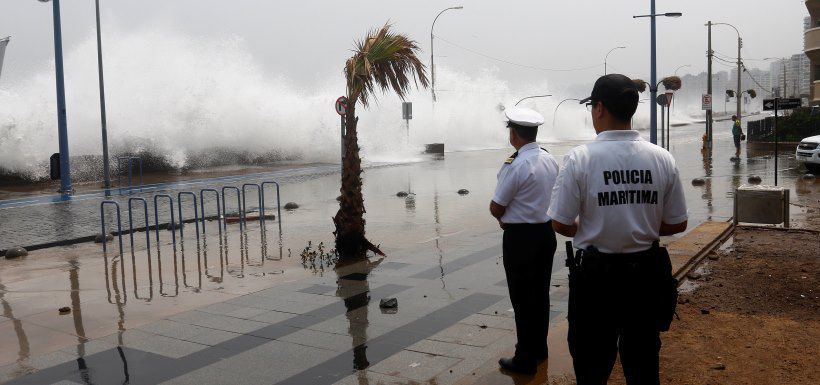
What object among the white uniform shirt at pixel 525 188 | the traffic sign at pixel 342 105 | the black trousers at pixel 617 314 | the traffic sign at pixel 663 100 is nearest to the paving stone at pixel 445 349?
the white uniform shirt at pixel 525 188

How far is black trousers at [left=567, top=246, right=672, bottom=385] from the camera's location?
3.52 m

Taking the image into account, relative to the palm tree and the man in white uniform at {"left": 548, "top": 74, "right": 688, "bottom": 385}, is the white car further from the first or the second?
the man in white uniform at {"left": 548, "top": 74, "right": 688, "bottom": 385}

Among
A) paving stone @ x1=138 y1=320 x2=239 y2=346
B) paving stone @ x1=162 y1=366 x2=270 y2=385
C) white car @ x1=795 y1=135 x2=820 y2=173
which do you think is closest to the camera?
paving stone @ x1=162 y1=366 x2=270 y2=385

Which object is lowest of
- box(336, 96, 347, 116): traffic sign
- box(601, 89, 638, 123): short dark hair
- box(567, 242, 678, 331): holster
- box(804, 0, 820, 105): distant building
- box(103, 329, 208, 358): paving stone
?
box(103, 329, 208, 358): paving stone

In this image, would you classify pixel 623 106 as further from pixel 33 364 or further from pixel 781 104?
pixel 781 104

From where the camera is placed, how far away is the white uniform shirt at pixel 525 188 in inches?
193

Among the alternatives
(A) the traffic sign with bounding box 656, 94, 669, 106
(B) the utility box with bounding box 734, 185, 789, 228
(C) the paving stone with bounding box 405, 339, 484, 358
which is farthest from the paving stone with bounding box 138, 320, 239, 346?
(A) the traffic sign with bounding box 656, 94, 669, 106

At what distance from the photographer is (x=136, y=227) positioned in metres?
13.5

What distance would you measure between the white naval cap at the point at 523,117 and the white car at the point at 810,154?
19102 millimetres

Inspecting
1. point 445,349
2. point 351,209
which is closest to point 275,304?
point 445,349

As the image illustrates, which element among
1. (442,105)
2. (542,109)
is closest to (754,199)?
(442,105)

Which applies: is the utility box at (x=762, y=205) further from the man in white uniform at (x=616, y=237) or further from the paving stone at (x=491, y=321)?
the man in white uniform at (x=616, y=237)

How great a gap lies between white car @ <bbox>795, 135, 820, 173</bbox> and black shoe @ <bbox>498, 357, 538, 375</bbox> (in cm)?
1930

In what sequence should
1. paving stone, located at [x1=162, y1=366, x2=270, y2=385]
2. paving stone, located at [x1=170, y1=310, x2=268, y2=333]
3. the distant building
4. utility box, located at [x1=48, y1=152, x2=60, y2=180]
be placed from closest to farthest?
1. paving stone, located at [x1=162, y1=366, x2=270, y2=385]
2. paving stone, located at [x1=170, y1=310, x2=268, y2=333]
3. utility box, located at [x1=48, y1=152, x2=60, y2=180]
4. the distant building
